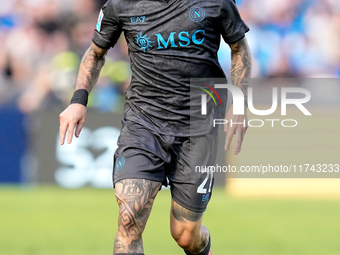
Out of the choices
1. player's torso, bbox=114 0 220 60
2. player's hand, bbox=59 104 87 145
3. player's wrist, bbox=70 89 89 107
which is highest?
player's torso, bbox=114 0 220 60

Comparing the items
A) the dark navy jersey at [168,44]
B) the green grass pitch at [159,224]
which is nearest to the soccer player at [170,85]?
the dark navy jersey at [168,44]

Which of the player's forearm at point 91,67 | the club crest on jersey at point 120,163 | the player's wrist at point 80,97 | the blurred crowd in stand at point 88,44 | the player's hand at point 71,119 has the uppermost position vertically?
the blurred crowd in stand at point 88,44

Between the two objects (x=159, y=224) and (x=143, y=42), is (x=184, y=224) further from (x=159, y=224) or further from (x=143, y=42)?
(x=159, y=224)

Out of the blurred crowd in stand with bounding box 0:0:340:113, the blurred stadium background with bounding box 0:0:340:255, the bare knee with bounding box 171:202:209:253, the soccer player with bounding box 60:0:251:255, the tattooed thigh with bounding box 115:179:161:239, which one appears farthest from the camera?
the blurred crowd in stand with bounding box 0:0:340:113

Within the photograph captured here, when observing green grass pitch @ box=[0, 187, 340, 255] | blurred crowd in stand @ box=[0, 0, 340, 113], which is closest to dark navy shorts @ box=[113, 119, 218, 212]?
green grass pitch @ box=[0, 187, 340, 255]

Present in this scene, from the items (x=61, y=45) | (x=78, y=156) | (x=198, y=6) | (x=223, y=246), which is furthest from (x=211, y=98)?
(x=61, y=45)

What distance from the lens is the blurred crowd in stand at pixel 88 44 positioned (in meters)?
12.5

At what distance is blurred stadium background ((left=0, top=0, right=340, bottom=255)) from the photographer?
895 centimetres

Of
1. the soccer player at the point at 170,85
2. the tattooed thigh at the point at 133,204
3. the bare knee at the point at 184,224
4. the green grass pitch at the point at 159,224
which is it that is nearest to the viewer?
the tattooed thigh at the point at 133,204

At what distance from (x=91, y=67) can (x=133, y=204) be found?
123cm

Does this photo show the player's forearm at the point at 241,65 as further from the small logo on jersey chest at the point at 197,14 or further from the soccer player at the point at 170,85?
the small logo on jersey chest at the point at 197,14

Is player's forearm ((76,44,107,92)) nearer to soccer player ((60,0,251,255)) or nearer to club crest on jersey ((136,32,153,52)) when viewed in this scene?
soccer player ((60,0,251,255))

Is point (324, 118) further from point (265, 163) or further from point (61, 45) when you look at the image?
point (61, 45)

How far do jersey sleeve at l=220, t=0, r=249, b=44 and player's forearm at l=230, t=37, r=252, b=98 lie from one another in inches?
4.6
